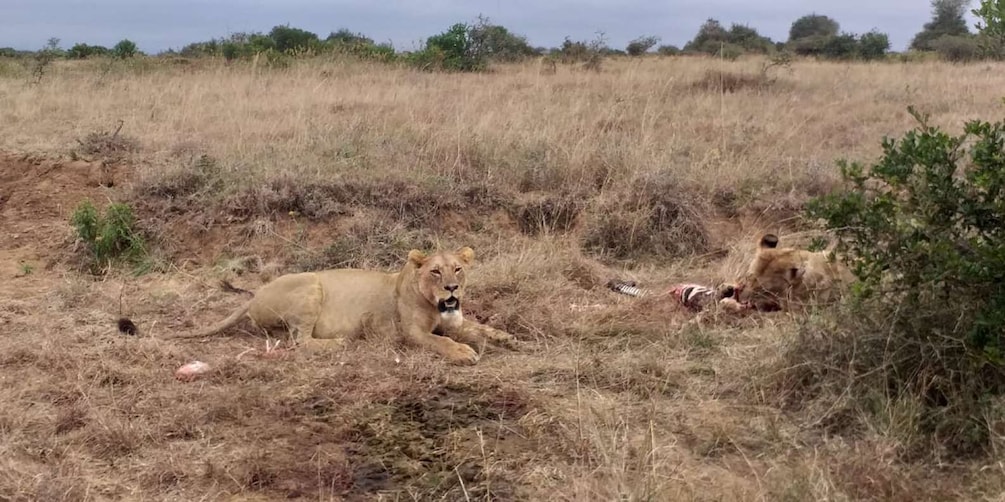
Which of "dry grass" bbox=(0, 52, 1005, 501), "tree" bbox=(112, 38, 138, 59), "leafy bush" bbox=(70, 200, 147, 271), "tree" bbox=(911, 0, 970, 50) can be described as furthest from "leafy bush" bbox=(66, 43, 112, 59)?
"tree" bbox=(911, 0, 970, 50)

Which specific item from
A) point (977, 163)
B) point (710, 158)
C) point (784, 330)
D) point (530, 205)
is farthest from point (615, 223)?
point (977, 163)

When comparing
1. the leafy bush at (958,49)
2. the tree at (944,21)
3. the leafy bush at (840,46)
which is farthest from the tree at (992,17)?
the tree at (944,21)

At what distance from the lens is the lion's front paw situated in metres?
5.28

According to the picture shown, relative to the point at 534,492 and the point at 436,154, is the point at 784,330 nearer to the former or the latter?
the point at 534,492

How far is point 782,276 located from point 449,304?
1.96 metres

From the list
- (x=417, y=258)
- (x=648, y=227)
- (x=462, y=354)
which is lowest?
(x=462, y=354)

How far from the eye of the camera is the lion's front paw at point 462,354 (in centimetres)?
528

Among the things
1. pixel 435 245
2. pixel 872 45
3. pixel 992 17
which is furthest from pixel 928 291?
pixel 872 45

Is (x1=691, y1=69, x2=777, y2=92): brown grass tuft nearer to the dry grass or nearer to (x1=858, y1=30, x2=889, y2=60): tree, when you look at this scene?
the dry grass

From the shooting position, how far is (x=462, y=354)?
532 cm

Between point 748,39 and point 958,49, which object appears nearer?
point 958,49

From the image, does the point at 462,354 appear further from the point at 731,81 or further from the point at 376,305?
the point at 731,81

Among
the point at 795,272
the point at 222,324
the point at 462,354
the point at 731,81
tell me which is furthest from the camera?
the point at 731,81

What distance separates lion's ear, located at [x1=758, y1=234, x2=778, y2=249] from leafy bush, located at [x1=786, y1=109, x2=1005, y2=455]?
1.37 metres
